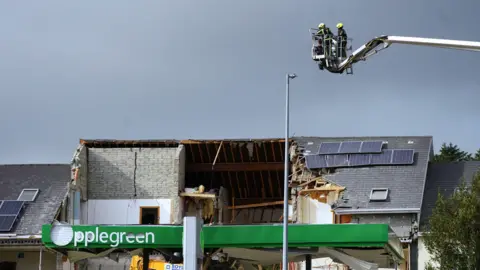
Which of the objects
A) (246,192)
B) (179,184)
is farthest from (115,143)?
(246,192)

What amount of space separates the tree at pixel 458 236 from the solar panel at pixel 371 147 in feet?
28.6

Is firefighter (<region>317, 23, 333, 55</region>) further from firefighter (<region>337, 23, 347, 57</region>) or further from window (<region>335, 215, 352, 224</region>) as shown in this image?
window (<region>335, 215, 352, 224</region>)

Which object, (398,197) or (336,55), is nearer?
(336,55)

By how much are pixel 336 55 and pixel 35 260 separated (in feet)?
91.4

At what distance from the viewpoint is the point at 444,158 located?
269 feet

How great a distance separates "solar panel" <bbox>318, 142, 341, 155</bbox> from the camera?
5384 cm

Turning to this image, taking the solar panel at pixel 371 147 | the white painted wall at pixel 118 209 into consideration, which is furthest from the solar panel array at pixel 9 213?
the solar panel at pixel 371 147

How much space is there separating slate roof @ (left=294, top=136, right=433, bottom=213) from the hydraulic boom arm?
A: 23.2 metres

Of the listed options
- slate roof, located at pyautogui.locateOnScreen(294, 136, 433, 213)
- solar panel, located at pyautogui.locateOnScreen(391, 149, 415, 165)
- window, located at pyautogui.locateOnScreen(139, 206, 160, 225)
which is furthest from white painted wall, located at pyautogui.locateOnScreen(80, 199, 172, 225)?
solar panel, located at pyautogui.locateOnScreen(391, 149, 415, 165)

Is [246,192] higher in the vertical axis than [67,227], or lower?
higher

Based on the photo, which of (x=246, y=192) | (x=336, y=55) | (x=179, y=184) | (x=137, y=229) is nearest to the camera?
(x=336, y=55)

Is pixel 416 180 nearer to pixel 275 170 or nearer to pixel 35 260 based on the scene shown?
pixel 275 170

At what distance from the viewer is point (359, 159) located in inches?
2092

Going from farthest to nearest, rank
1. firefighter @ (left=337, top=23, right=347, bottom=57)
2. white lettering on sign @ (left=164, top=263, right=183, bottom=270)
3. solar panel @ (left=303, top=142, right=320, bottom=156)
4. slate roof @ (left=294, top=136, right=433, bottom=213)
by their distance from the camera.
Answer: solar panel @ (left=303, top=142, right=320, bottom=156) < slate roof @ (left=294, top=136, right=433, bottom=213) < white lettering on sign @ (left=164, top=263, right=183, bottom=270) < firefighter @ (left=337, top=23, right=347, bottom=57)
